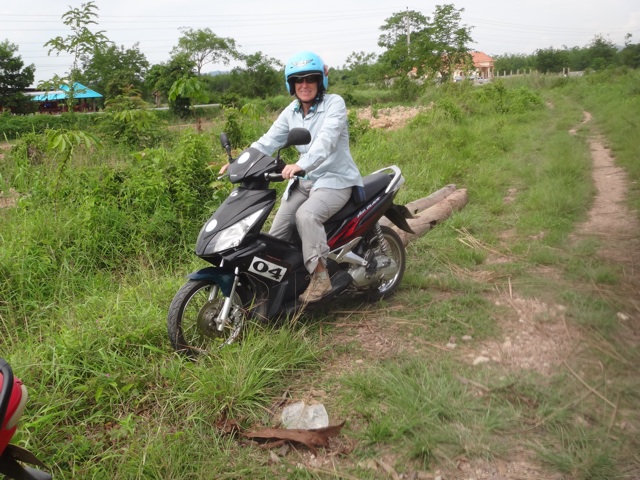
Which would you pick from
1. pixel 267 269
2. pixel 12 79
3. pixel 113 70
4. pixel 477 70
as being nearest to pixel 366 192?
pixel 267 269

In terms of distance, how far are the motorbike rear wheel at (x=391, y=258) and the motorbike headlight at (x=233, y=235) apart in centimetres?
130

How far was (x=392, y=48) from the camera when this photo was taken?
1198 inches

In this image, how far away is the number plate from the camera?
3.19 metres

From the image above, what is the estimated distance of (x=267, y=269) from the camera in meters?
3.26

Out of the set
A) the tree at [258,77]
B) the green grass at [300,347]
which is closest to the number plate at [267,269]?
the green grass at [300,347]

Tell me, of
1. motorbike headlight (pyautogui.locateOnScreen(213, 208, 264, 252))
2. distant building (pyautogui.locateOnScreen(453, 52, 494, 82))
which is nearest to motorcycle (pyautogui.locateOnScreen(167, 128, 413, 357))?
motorbike headlight (pyautogui.locateOnScreen(213, 208, 264, 252))

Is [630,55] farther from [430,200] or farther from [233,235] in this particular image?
[430,200]

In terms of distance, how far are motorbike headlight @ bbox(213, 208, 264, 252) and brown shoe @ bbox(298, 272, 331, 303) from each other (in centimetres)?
61

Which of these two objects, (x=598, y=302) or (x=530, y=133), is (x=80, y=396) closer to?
(x=598, y=302)

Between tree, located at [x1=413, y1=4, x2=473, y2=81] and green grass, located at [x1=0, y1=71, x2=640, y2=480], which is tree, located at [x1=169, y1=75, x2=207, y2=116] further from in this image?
tree, located at [x1=413, y1=4, x2=473, y2=81]

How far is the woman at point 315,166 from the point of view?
3.33 meters

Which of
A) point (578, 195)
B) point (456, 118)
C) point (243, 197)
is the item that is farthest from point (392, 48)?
point (243, 197)

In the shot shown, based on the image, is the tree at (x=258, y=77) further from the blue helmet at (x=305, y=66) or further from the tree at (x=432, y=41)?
the blue helmet at (x=305, y=66)

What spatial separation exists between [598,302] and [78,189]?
16.7 ft
